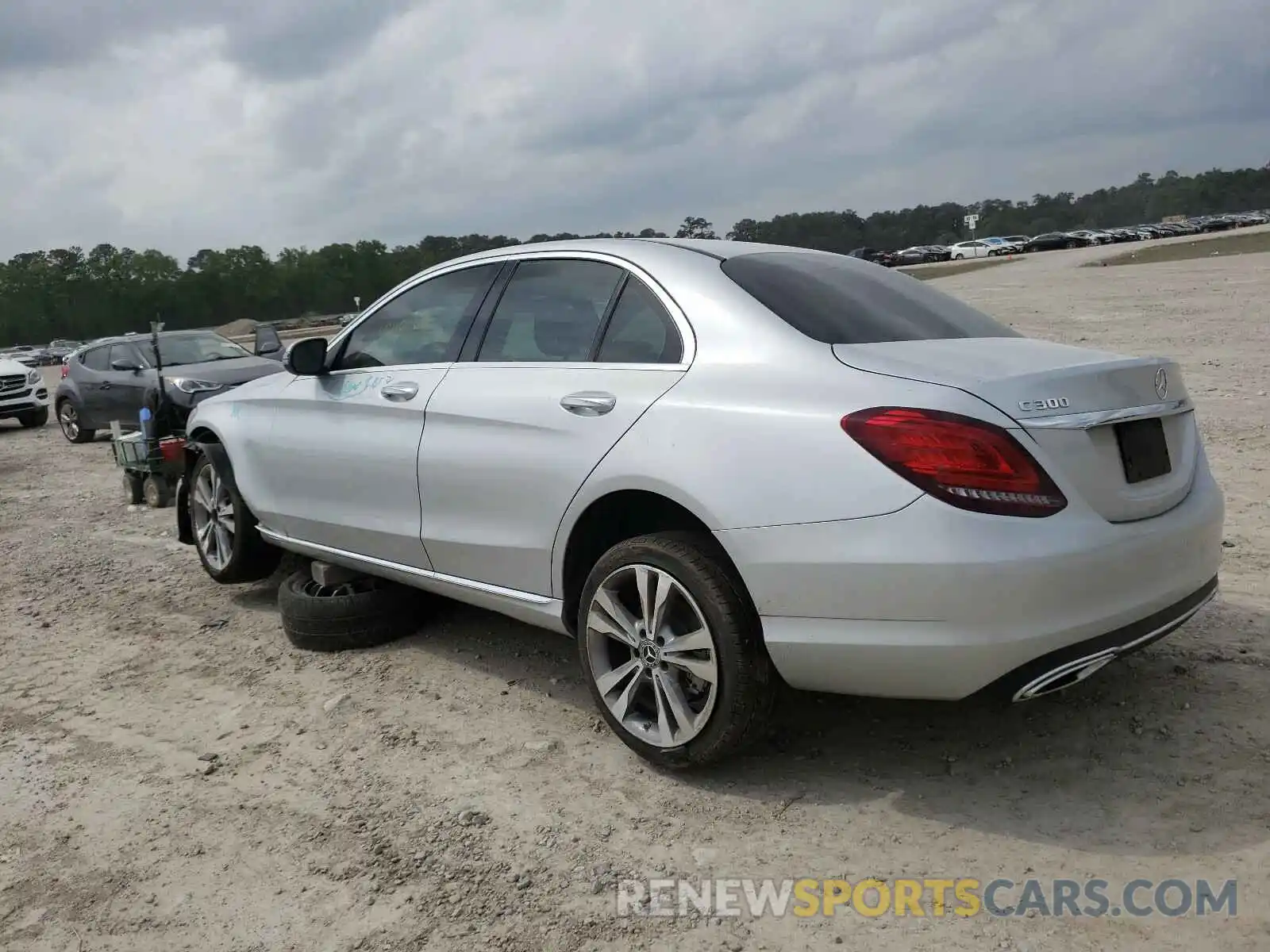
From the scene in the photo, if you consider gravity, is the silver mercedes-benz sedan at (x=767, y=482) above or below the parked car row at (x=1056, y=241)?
below

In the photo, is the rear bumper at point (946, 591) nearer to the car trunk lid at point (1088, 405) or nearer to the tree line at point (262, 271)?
the car trunk lid at point (1088, 405)

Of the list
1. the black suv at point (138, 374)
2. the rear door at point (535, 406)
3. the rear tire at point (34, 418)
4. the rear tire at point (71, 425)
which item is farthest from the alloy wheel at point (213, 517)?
the rear tire at point (34, 418)

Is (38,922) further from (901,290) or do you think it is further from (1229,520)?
(1229,520)

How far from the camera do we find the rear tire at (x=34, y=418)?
18234 millimetres

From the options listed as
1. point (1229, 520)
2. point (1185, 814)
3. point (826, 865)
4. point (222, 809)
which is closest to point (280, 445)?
point (222, 809)

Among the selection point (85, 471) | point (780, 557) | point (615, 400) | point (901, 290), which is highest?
point (901, 290)

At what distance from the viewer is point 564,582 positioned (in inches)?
146

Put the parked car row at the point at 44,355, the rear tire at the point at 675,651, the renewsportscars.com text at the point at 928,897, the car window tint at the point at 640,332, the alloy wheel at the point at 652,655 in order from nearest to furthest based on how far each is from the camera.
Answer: the renewsportscars.com text at the point at 928,897, the rear tire at the point at 675,651, the alloy wheel at the point at 652,655, the car window tint at the point at 640,332, the parked car row at the point at 44,355

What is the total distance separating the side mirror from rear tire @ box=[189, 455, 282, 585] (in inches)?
41.3

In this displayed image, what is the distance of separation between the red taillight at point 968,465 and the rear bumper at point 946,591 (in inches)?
1.6

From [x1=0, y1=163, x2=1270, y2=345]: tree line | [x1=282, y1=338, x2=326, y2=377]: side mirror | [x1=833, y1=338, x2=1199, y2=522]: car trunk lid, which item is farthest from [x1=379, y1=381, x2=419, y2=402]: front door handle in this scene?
[x1=0, y1=163, x2=1270, y2=345]: tree line

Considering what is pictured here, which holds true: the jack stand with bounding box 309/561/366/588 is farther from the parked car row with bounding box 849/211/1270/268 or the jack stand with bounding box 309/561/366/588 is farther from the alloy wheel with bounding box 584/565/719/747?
the parked car row with bounding box 849/211/1270/268

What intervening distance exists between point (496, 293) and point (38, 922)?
261 centimetres

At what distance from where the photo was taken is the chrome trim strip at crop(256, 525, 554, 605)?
3883mm
